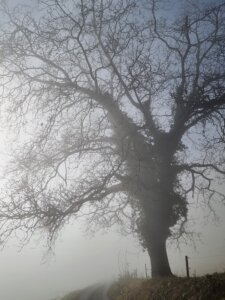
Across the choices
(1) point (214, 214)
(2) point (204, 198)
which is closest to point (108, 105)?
(2) point (204, 198)

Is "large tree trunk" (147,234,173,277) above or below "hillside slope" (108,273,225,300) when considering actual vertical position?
above

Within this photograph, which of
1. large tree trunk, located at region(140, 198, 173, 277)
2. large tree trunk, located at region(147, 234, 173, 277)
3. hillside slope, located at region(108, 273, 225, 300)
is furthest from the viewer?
large tree trunk, located at region(140, 198, 173, 277)

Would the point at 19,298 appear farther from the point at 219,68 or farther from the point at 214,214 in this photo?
the point at 219,68

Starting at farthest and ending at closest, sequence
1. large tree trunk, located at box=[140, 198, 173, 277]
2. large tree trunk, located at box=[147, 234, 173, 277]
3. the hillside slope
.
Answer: large tree trunk, located at box=[140, 198, 173, 277] → large tree trunk, located at box=[147, 234, 173, 277] → the hillside slope

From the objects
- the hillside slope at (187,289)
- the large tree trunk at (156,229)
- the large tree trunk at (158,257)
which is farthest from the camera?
the large tree trunk at (156,229)

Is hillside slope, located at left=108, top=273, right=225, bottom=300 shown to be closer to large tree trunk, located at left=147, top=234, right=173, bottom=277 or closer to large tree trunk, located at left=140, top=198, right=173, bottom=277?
large tree trunk, located at left=147, top=234, right=173, bottom=277


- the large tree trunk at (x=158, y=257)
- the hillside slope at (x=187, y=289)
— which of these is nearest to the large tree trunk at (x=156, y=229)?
the large tree trunk at (x=158, y=257)

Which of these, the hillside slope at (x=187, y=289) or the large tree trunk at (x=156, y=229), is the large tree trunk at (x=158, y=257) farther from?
the hillside slope at (x=187, y=289)

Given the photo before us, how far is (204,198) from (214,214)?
150cm

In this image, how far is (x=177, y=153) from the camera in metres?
20.7

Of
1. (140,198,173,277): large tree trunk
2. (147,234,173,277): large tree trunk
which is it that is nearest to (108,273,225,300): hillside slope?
(147,234,173,277): large tree trunk

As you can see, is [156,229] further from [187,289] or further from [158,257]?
[187,289]

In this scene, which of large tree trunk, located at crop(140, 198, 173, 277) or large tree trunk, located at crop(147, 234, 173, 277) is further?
large tree trunk, located at crop(140, 198, 173, 277)

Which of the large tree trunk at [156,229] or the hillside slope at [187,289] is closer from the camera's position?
the hillside slope at [187,289]
